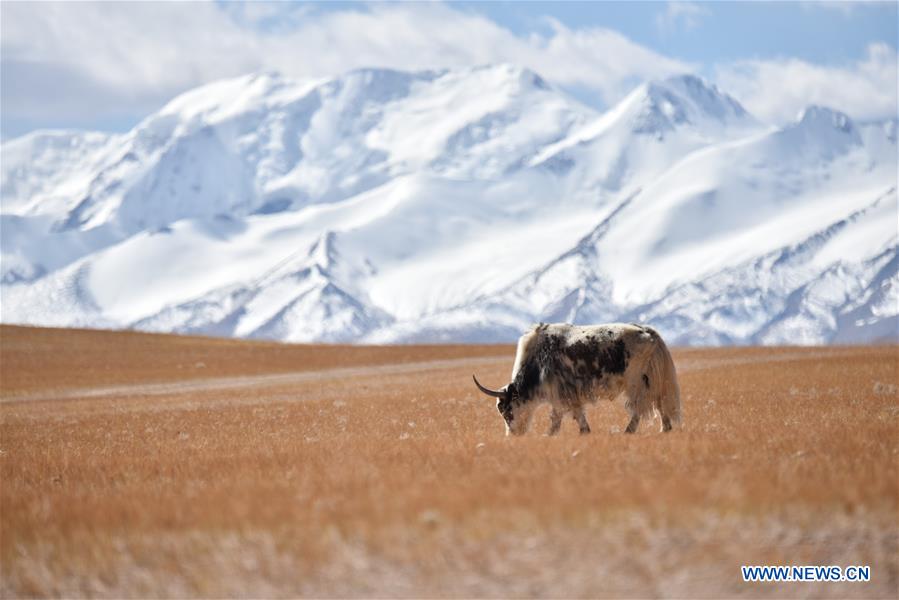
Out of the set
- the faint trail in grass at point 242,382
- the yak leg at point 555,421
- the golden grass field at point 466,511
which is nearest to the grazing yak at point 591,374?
the yak leg at point 555,421

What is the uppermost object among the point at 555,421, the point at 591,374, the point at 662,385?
the point at 591,374

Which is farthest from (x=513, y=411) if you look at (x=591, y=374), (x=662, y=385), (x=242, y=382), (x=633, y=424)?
(x=242, y=382)

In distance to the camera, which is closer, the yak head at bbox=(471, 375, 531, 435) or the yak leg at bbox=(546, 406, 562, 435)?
the yak leg at bbox=(546, 406, 562, 435)

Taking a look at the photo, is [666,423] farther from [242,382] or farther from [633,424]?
[242,382]

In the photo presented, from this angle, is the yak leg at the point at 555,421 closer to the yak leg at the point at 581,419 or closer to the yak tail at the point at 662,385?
the yak leg at the point at 581,419

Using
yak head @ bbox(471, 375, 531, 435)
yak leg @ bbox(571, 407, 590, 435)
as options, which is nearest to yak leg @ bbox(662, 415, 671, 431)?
yak leg @ bbox(571, 407, 590, 435)

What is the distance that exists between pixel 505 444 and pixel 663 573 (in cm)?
715

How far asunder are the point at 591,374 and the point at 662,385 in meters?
1.19

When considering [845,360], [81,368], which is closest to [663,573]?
[845,360]

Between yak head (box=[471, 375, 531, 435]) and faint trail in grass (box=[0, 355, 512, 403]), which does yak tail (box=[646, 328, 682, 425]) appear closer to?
Result: yak head (box=[471, 375, 531, 435])

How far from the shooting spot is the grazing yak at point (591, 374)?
19.0m

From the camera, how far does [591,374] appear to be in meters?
19.2

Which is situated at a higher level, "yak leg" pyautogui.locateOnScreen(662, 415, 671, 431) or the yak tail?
the yak tail

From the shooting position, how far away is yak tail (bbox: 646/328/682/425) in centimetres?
1898
